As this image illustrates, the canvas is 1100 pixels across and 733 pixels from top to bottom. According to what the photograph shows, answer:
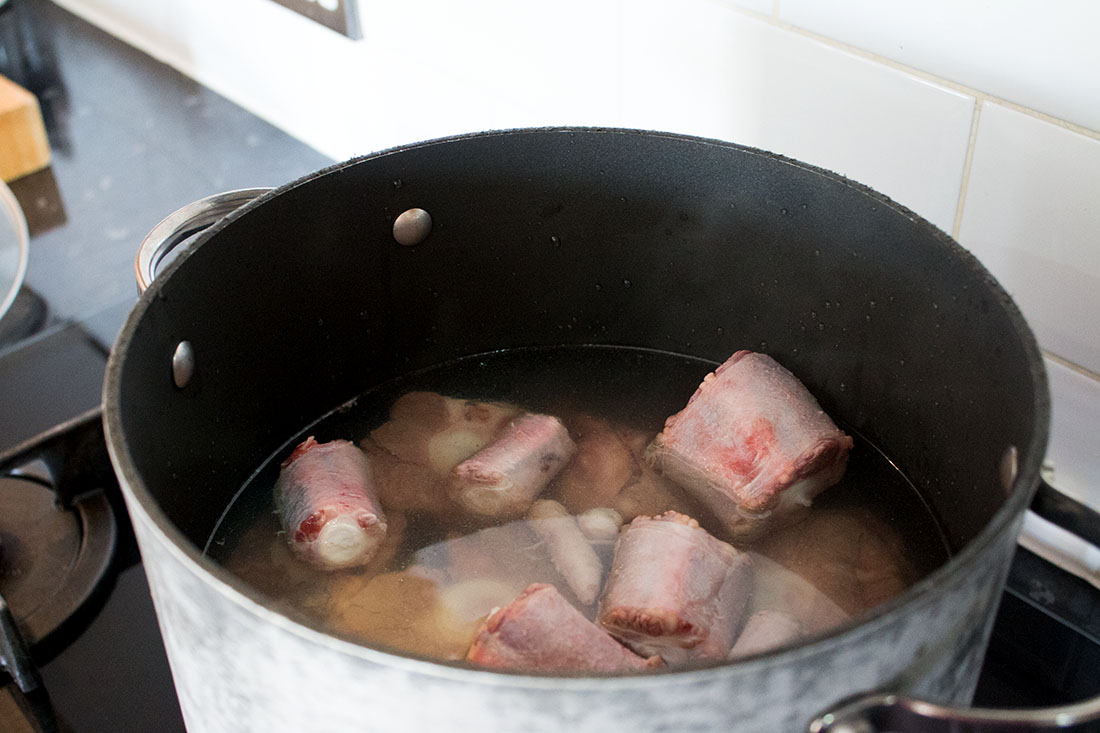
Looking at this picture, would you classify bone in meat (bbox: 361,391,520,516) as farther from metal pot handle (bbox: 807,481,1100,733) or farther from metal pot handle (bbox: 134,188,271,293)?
metal pot handle (bbox: 807,481,1100,733)

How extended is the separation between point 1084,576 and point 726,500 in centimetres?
36

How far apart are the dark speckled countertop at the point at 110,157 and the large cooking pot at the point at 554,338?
1.69ft

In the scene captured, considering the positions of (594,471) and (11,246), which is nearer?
(594,471)

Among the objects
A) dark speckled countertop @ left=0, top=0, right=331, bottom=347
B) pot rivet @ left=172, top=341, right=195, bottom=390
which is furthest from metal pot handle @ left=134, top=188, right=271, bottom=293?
dark speckled countertop @ left=0, top=0, right=331, bottom=347

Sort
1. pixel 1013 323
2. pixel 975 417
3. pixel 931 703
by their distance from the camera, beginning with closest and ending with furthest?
pixel 931 703
pixel 1013 323
pixel 975 417

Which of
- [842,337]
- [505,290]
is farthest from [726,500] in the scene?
[505,290]

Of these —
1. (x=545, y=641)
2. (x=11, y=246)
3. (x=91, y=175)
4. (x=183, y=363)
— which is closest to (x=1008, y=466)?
(x=545, y=641)

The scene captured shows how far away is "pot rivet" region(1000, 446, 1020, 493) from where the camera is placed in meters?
0.74

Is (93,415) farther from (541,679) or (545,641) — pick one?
(541,679)

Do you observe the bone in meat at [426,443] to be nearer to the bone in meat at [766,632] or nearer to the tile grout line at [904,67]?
the bone in meat at [766,632]

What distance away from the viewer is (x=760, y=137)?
1104 millimetres

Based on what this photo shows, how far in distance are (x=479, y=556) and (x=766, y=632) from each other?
0.26 m

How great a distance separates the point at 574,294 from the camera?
1.13 m

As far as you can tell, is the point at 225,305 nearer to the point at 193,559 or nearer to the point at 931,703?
the point at 193,559
